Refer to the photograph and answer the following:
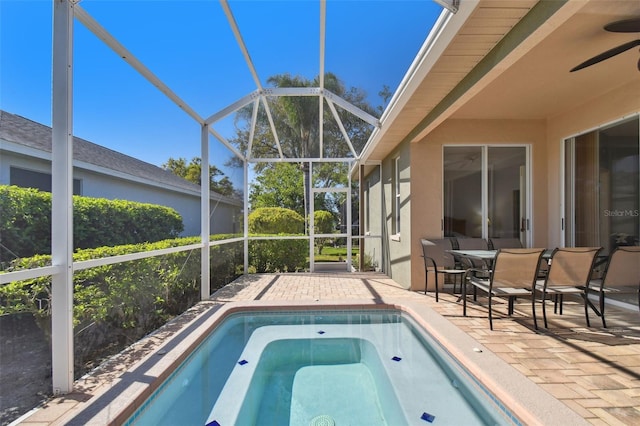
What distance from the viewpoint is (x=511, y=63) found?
2.95 m

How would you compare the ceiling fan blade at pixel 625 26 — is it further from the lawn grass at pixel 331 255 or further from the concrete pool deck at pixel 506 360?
the lawn grass at pixel 331 255

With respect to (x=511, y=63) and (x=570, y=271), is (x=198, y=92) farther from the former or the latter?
(x=570, y=271)

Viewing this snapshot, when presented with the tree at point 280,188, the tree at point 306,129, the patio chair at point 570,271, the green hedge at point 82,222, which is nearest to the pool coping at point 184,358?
the green hedge at point 82,222

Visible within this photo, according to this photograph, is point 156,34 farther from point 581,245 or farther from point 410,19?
point 581,245

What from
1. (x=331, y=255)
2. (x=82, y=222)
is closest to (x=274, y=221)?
(x=331, y=255)

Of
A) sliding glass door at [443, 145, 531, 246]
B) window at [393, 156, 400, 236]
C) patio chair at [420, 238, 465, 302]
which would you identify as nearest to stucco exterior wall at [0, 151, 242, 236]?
window at [393, 156, 400, 236]

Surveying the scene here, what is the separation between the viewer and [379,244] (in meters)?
8.80

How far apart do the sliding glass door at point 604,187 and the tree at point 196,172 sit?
235 inches

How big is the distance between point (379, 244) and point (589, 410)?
6.69m

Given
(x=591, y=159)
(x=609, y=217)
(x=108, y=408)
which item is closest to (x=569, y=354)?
(x=609, y=217)

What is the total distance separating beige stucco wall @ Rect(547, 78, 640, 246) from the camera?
13.8ft

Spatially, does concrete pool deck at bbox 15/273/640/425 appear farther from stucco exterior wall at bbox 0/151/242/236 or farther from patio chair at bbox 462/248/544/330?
stucco exterior wall at bbox 0/151/242/236

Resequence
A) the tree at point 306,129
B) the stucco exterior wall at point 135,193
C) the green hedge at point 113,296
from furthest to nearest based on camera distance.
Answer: the tree at point 306,129, the green hedge at point 113,296, the stucco exterior wall at point 135,193

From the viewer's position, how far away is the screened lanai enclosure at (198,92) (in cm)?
237
